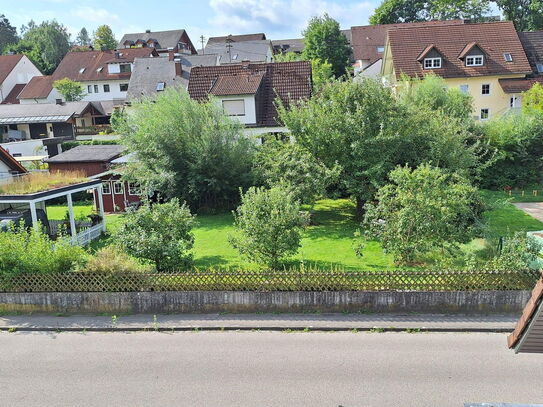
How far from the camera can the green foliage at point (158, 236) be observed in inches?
591

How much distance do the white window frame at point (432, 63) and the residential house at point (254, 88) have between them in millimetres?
11840

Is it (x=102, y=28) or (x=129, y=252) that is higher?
(x=102, y=28)

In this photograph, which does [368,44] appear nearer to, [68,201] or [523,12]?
[523,12]

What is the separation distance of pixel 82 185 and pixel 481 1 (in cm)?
6569

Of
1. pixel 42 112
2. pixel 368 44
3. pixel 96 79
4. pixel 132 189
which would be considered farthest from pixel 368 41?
pixel 132 189

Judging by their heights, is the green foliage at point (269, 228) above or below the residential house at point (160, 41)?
below

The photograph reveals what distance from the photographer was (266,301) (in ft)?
43.5

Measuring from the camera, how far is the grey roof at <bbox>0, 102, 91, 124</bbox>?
50.8 meters

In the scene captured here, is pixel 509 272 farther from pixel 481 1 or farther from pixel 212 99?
pixel 481 1

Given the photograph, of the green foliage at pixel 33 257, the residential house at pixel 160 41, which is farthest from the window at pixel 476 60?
the residential house at pixel 160 41

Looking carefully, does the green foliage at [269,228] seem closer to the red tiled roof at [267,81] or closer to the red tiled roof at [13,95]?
the red tiled roof at [267,81]

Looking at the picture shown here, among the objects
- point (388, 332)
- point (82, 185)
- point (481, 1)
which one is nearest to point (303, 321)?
point (388, 332)

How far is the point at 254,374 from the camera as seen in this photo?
1013 centimetres

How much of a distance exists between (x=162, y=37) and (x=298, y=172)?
222ft
